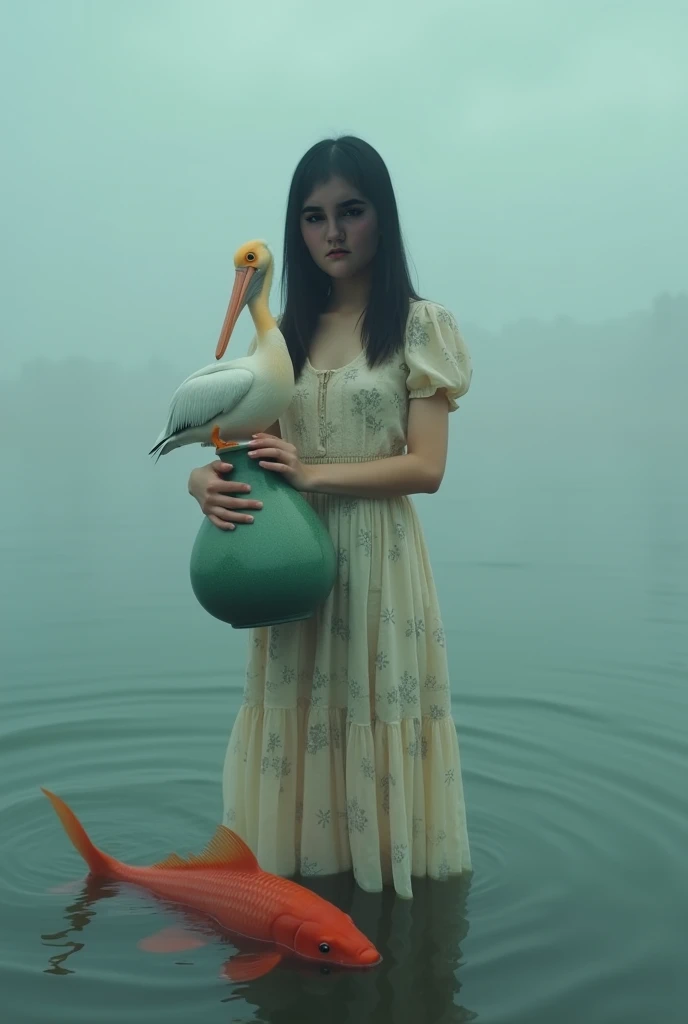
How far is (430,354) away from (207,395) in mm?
481

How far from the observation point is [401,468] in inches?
97.7

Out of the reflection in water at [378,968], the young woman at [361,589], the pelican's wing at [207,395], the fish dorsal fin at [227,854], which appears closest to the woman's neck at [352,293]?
the young woman at [361,589]

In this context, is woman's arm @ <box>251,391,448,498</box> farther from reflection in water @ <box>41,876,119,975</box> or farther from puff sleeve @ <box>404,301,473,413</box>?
reflection in water @ <box>41,876,119,975</box>

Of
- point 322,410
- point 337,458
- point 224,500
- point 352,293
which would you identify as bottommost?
point 224,500

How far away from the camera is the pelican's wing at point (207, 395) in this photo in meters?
2.32

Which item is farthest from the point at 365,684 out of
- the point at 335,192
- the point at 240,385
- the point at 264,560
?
the point at 335,192

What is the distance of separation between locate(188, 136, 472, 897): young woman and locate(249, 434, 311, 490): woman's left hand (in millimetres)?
25

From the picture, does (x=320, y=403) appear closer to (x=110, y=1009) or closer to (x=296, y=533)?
(x=296, y=533)

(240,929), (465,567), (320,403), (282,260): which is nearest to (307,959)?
(240,929)

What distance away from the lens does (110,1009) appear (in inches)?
86.7

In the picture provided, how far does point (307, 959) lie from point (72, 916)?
61cm

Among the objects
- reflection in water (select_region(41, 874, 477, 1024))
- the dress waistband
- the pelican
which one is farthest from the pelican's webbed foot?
reflection in water (select_region(41, 874, 477, 1024))

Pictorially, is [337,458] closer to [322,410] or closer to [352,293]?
[322,410]

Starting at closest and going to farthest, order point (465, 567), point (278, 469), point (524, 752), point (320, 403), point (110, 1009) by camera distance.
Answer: point (110, 1009), point (278, 469), point (320, 403), point (524, 752), point (465, 567)
